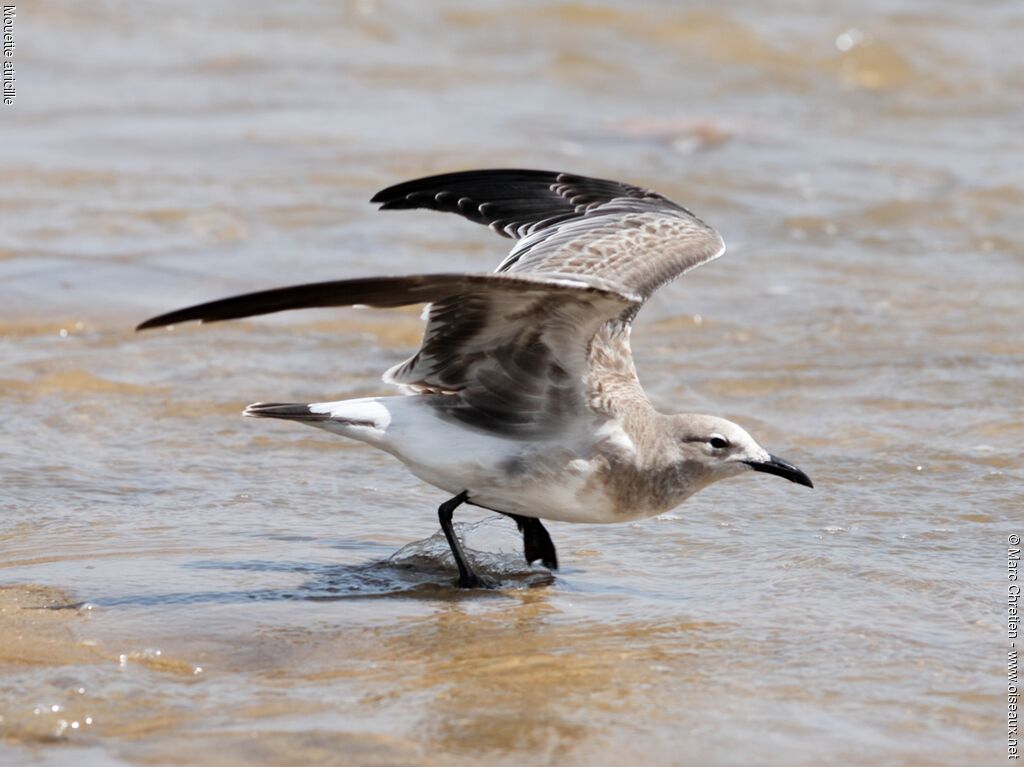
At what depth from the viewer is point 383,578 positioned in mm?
5629

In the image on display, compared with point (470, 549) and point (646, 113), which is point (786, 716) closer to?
point (470, 549)

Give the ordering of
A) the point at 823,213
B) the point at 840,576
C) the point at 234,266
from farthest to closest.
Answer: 1. the point at 823,213
2. the point at 234,266
3. the point at 840,576

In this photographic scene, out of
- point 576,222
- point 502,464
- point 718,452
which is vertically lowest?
point 502,464

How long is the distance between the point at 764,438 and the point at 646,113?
7656 mm

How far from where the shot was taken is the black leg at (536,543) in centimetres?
581

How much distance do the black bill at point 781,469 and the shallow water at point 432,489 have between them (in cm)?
31

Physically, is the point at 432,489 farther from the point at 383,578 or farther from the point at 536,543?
the point at 383,578

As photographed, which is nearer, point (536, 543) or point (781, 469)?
point (781, 469)

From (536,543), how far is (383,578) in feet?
1.95

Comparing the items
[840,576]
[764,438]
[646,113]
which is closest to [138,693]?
[840,576]

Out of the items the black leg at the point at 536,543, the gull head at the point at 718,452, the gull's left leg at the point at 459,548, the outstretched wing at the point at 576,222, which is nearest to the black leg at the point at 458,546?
the gull's left leg at the point at 459,548

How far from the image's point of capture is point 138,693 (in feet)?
14.6


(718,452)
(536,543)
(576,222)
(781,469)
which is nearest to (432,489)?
(536,543)

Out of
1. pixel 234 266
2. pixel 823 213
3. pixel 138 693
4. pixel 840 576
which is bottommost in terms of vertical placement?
pixel 138 693
